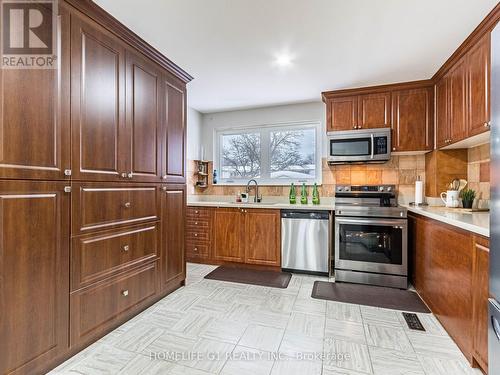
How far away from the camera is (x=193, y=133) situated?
4.17 metres

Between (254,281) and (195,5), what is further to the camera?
(254,281)

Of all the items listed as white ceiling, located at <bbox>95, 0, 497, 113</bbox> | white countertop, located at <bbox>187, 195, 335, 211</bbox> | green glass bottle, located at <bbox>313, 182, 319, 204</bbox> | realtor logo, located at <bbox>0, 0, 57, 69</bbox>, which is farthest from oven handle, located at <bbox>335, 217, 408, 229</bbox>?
realtor logo, located at <bbox>0, 0, 57, 69</bbox>

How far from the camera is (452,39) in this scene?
2182 millimetres

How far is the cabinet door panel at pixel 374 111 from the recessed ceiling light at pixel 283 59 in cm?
123

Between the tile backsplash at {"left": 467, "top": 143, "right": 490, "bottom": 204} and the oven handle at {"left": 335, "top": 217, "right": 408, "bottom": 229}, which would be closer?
the tile backsplash at {"left": 467, "top": 143, "right": 490, "bottom": 204}

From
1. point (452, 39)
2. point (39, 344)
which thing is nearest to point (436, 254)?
point (452, 39)

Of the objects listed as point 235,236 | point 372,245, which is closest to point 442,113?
point 372,245

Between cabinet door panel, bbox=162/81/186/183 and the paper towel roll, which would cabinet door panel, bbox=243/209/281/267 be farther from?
the paper towel roll

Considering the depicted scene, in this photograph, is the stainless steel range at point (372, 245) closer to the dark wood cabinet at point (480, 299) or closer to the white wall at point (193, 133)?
the dark wood cabinet at point (480, 299)

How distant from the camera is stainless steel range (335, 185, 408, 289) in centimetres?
285

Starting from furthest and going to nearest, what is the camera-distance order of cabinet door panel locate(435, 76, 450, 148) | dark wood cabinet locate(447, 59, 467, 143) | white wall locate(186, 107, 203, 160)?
white wall locate(186, 107, 203, 160) < cabinet door panel locate(435, 76, 450, 148) < dark wood cabinet locate(447, 59, 467, 143)

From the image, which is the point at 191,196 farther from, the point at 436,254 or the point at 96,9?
Answer: the point at 436,254

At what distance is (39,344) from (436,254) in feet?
9.31

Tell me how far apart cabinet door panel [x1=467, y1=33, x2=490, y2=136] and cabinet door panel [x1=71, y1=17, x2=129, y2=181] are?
278 cm
